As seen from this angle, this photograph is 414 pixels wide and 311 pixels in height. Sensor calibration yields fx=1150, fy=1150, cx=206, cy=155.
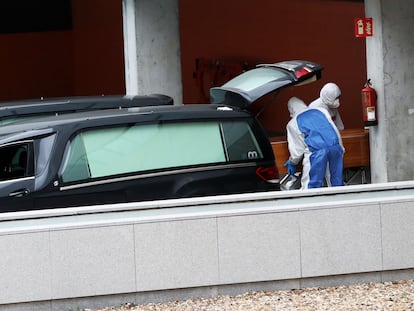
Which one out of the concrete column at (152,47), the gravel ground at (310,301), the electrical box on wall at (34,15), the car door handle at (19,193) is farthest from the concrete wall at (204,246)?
the electrical box on wall at (34,15)

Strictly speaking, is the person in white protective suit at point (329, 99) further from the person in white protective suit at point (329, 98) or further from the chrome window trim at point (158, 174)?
the chrome window trim at point (158, 174)

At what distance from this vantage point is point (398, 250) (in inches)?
376

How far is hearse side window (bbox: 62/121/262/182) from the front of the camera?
36.2ft

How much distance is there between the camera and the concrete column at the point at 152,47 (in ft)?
55.4

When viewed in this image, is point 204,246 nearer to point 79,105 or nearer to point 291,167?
point 291,167

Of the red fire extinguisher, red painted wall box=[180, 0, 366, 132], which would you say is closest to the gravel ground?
the red fire extinguisher

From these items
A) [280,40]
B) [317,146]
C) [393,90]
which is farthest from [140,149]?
[280,40]

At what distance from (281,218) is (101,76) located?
17410 millimetres

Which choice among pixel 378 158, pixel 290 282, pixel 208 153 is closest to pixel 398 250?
pixel 290 282

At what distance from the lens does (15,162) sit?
10.9 metres

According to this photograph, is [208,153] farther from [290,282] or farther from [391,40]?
[391,40]

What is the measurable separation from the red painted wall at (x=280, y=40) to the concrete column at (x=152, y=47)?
4557 millimetres

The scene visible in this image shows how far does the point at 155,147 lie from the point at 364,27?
421 cm

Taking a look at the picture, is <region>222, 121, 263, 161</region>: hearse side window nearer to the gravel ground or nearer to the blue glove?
the blue glove
